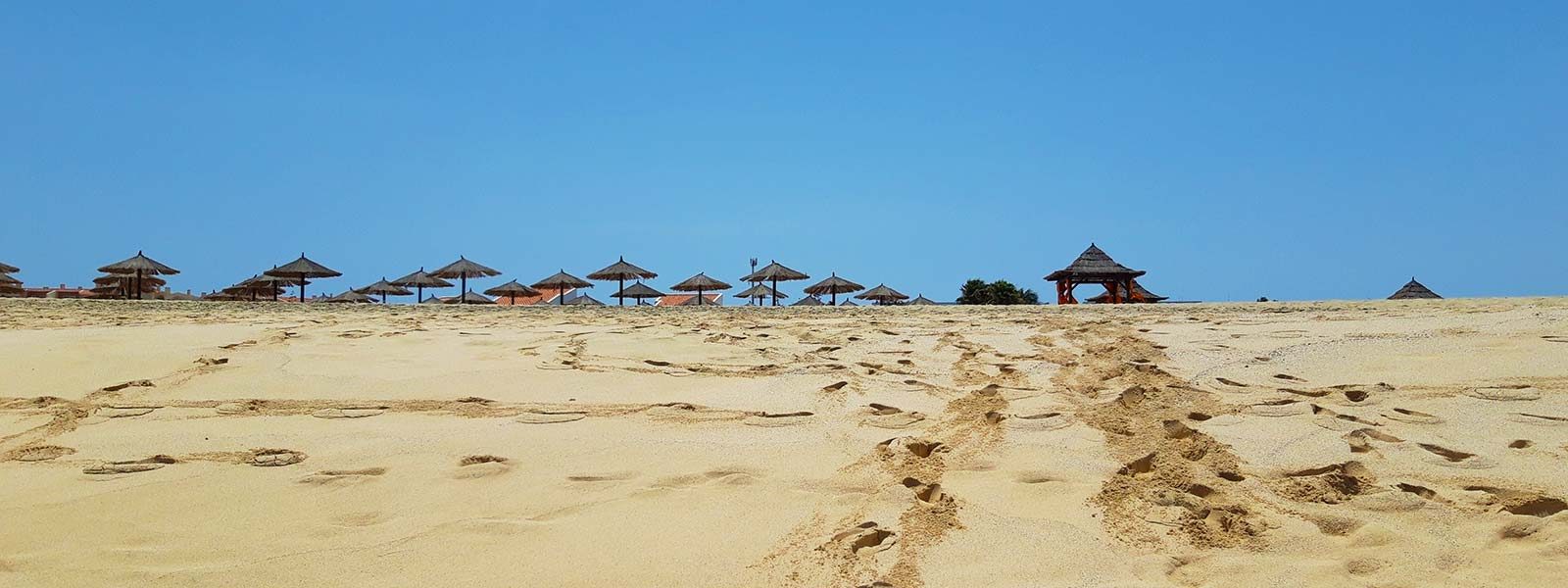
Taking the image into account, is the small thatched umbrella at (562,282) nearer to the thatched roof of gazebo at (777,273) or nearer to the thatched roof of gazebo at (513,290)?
the thatched roof of gazebo at (513,290)

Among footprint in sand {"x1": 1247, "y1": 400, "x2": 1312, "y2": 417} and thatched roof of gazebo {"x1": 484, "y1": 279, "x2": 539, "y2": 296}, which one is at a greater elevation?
thatched roof of gazebo {"x1": 484, "y1": 279, "x2": 539, "y2": 296}

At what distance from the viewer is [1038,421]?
3.70 meters

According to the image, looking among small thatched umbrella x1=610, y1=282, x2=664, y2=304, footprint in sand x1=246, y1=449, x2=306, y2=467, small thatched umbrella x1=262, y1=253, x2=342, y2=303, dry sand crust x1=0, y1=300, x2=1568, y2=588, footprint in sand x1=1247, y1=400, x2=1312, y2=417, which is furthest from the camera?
small thatched umbrella x1=610, y1=282, x2=664, y2=304

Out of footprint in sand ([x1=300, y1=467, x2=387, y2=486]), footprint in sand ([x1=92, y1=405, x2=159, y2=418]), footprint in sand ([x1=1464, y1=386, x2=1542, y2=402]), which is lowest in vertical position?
footprint in sand ([x1=300, y1=467, x2=387, y2=486])

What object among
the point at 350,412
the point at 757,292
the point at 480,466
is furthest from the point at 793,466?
the point at 757,292

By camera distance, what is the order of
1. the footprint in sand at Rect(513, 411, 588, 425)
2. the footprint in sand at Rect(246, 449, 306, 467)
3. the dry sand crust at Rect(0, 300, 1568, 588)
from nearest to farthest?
the dry sand crust at Rect(0, 300, 1568, 588)
the footprint in sand at Rect(246, 449, 306, 467)
the footprint in sand at Rect(513, 411, 588, 425)

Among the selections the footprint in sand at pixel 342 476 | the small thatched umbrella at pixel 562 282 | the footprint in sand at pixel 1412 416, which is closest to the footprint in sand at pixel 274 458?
the footprint in sand at pixel 342 476

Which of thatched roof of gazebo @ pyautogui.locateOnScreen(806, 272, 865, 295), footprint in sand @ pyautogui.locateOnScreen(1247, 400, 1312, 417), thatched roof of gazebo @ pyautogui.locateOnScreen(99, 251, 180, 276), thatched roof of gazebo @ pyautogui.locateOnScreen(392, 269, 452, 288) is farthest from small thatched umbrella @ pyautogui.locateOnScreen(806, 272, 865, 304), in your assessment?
footprint in sand @ pyautogui.locateOnScreen(1247, 400, 1312, 417)

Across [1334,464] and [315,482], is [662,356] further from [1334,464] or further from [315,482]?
[1334,464]

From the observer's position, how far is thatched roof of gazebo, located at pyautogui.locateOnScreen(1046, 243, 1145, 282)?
23.7 meters

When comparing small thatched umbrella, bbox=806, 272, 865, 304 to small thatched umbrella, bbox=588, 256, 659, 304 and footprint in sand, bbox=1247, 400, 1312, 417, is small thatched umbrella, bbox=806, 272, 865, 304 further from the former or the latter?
footprint in sand, bbox=1247, 400, 1312, 417

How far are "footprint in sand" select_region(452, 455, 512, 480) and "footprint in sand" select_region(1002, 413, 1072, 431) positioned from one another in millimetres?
2106

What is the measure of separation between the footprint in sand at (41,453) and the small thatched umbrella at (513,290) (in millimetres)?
27208

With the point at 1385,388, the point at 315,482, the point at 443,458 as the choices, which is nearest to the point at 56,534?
the point at 315,482
